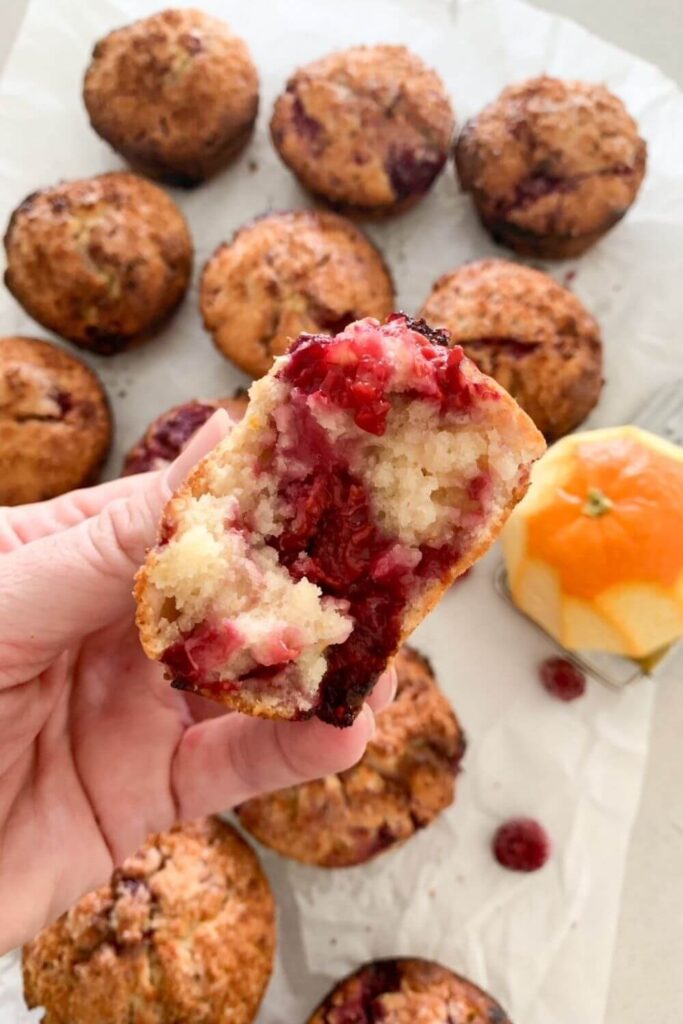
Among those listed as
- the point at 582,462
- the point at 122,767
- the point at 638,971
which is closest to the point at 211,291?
the point at 582,462

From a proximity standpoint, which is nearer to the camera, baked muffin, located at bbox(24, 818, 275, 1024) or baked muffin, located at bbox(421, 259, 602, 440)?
baked muffin, located at bbox(24, 818, 275, 1024)

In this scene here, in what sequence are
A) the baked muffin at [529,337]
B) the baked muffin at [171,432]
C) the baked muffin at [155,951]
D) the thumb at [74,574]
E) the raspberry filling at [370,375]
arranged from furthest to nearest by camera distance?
the baked muffin at [171,432] < the baked muffin at [529,337] < the baked muffin at [155,951] < the thumb at [74,574] < the raspberry filling at [370,375]

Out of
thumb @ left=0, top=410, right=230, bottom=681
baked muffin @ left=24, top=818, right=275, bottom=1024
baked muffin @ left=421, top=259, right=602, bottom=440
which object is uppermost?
baked muffin @ left=421, top=259, right=602, bottom=440

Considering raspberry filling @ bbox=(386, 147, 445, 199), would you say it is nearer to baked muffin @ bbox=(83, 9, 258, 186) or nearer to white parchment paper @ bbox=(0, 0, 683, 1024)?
white parchment paper @ bbox=(0, 0, 683, 1024)

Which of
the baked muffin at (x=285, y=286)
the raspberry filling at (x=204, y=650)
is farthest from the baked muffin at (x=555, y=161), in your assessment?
the raspberry filling at (x=204, y=650)

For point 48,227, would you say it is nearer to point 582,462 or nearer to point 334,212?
point 334,212

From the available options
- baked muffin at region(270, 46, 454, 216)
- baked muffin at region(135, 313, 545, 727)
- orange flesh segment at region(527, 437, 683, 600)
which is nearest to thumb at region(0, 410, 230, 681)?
baked muffin at region(135, 313, 545, 727)

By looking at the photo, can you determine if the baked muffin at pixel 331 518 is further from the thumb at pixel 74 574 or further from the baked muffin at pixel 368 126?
the baked muffin at pixel 368 126
